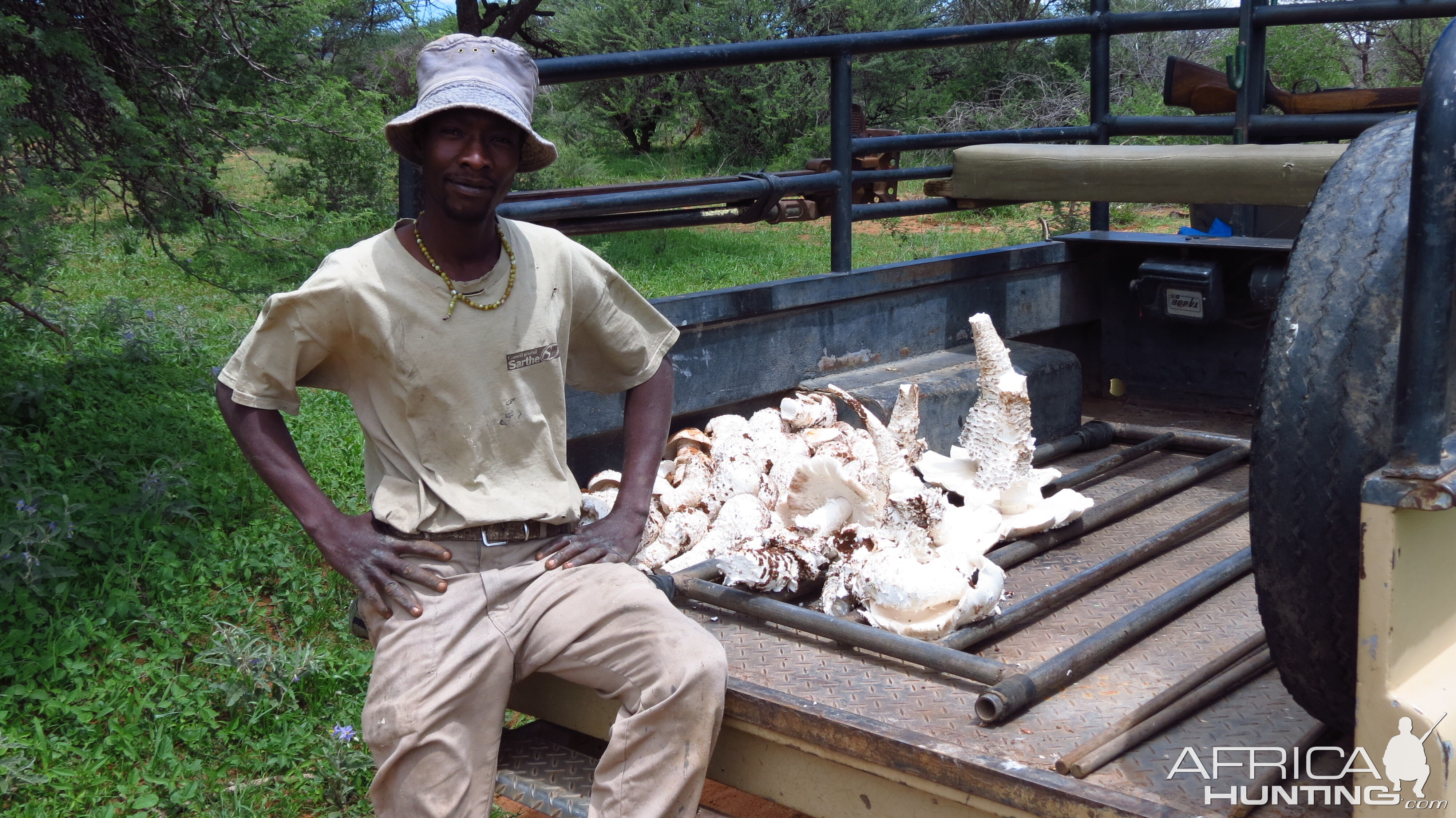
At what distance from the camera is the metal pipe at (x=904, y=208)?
12.9ft

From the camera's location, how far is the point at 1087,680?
2.18 meters

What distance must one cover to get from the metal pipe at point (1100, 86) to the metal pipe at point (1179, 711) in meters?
2.76

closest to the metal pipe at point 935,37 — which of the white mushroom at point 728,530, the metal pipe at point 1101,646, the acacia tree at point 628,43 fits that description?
the white mushroom at point 728,530

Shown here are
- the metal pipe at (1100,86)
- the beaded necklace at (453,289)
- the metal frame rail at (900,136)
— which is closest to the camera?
the beaded necklace at (453,289)

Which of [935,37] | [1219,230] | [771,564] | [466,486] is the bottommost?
[771,564]

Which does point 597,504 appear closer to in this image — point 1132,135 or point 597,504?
point 597,504

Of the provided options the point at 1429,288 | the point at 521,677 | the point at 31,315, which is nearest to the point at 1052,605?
the point at 521,677

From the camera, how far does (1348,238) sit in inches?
74.0

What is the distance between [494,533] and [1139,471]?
2.08 meters

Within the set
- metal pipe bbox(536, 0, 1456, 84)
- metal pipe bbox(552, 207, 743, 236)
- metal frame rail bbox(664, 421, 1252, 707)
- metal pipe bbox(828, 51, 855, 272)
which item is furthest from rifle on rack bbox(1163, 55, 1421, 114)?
metal pipe bbox(552, 207, 743, 236)

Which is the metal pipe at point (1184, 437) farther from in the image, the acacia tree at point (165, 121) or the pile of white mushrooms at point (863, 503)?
the acacia tree at point (165, 121)

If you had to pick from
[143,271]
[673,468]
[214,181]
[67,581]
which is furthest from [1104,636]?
[143,271]

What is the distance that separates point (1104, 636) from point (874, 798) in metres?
0.60

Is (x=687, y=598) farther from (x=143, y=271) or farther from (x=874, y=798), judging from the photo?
(x=143, y=271)
